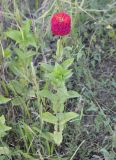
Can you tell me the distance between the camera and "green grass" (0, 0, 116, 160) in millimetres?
1375

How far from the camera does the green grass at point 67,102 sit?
4.51 feet

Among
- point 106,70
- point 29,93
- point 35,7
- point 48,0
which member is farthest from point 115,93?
point 35,7

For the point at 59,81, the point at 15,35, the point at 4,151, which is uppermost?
the point at 15,35

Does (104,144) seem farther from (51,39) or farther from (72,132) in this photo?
(51,39)

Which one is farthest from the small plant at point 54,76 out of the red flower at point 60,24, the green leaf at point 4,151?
the green leaf at point 4,151

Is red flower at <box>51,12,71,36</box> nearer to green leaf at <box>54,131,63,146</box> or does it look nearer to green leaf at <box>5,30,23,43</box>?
green leaf at <box>5,30,23,43</box>

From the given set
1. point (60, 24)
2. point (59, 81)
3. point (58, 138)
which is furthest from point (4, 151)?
point (60, 24)

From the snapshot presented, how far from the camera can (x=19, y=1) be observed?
1.92 meters

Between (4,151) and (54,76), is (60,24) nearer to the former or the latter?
(54,76)

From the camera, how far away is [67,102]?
1.56 meters

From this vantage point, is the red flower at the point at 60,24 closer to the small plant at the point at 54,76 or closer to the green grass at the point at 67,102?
the small plant at the point at 54,76

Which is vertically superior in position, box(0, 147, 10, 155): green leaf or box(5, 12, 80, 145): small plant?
box(5, 12, 80, 145): small plant

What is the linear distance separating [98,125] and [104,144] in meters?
0.08

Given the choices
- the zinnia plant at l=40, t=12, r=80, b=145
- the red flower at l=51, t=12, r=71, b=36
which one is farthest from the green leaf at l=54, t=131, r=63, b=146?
the red flower at l=51, t=12, r=71, b=36
